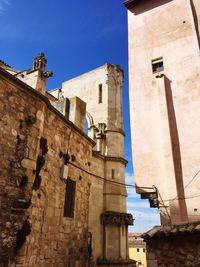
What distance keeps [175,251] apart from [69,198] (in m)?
3.61

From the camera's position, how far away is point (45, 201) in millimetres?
6781

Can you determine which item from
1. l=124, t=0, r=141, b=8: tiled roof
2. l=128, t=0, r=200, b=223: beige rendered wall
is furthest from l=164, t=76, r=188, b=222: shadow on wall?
l=124, t=0, r=141, b=8: tiled roof

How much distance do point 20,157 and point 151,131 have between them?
4004 mm

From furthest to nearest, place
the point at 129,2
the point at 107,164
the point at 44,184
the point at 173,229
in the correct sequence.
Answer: the point at 107,164
the point at 129,2
the point at 44,184
the point at 173,229

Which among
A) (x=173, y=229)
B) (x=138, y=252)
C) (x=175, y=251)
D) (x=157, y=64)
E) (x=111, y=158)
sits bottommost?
(x=138, y=252)

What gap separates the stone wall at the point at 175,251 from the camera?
5.60 m

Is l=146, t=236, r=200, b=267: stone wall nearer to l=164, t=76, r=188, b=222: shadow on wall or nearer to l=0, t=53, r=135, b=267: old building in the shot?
l=164, t=76, r=188, b=222: shadow on wall

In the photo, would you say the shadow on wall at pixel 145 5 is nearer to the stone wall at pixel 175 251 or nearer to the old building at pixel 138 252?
the stone wall at pixel 175 251

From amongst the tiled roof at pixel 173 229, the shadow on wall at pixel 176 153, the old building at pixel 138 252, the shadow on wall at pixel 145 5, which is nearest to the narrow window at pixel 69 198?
the tiled roof at pixel 173 229

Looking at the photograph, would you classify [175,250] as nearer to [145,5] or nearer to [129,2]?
[145,5]

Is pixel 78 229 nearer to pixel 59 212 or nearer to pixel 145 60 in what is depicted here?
pixel 59 212

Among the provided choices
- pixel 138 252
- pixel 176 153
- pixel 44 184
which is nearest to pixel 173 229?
pixel 176 153

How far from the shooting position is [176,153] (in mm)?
7199

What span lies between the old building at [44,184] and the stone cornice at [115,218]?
5 centimetres
